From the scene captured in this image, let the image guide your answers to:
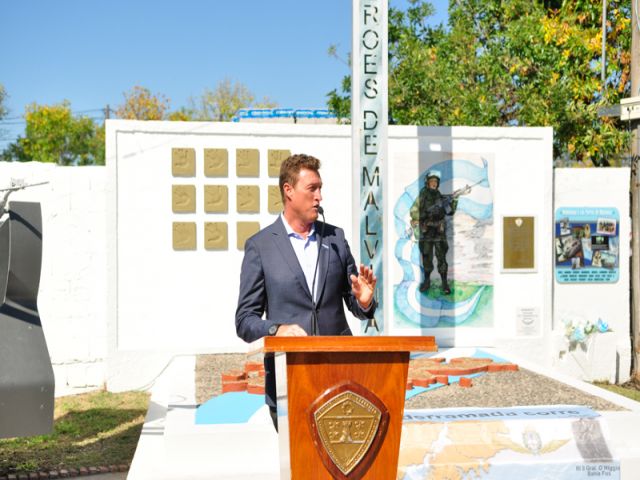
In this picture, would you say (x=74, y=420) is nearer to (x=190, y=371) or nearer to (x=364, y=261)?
(x=190, y=371)

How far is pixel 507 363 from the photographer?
883 cm

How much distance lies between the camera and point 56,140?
49.8 m

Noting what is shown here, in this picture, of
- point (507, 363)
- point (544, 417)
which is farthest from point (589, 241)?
point (544, 417)

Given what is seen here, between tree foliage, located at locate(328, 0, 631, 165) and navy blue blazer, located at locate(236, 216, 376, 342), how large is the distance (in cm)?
1024

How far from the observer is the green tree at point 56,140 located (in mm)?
48562

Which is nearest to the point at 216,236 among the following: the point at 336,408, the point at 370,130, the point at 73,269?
the point at 73,269

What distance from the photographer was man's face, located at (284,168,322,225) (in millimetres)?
3822

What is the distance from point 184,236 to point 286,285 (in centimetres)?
589

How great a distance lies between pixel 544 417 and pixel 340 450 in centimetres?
296

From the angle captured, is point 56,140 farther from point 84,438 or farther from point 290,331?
point 290,331

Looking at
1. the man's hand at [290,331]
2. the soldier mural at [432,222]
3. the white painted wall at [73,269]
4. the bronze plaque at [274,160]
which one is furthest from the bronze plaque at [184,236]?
the man's hand at [290,331]

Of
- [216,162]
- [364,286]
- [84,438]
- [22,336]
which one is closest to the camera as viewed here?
[364,286]

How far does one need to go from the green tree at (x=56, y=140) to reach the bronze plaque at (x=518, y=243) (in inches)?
1621

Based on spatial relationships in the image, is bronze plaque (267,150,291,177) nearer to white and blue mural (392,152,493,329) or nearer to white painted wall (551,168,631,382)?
white and blue mural (392,152,493,329)
